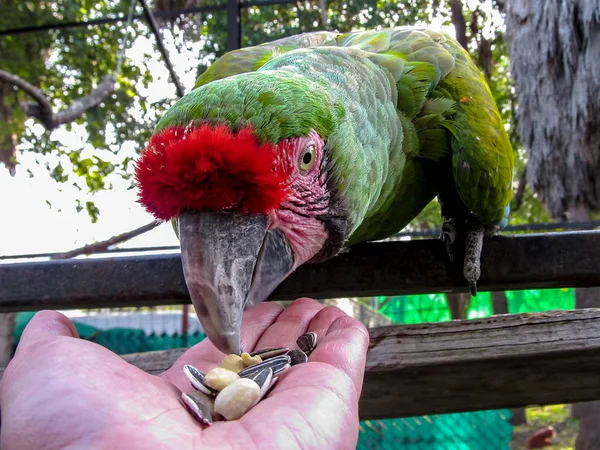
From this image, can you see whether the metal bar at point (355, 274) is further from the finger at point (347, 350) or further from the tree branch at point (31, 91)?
the tree branch at point (31, 91)

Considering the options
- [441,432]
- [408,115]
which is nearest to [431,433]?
[441,432]

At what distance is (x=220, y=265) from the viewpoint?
95 cm

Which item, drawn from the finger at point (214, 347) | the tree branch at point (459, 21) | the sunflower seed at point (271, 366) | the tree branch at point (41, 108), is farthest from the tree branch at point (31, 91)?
the tree branch at point (459, 21)

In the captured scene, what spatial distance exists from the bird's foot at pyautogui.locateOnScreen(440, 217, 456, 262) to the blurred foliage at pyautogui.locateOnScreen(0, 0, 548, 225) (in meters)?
3.01

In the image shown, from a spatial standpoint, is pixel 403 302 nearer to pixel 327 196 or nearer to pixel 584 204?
pixel 584 204

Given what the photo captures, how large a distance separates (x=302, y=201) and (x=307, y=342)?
0.35m

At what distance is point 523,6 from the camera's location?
4.38m

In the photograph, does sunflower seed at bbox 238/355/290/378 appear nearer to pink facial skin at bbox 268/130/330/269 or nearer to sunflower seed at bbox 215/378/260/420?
sunflower seed at bbox 215/378/260/420

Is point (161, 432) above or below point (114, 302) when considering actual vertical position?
above

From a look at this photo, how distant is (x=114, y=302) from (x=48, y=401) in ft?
2.63

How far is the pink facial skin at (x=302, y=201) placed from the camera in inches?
41.3

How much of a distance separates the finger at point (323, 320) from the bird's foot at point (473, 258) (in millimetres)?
462

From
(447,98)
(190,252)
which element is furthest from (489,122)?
(190,252)

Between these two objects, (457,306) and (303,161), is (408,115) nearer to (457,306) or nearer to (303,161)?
(303,161)
